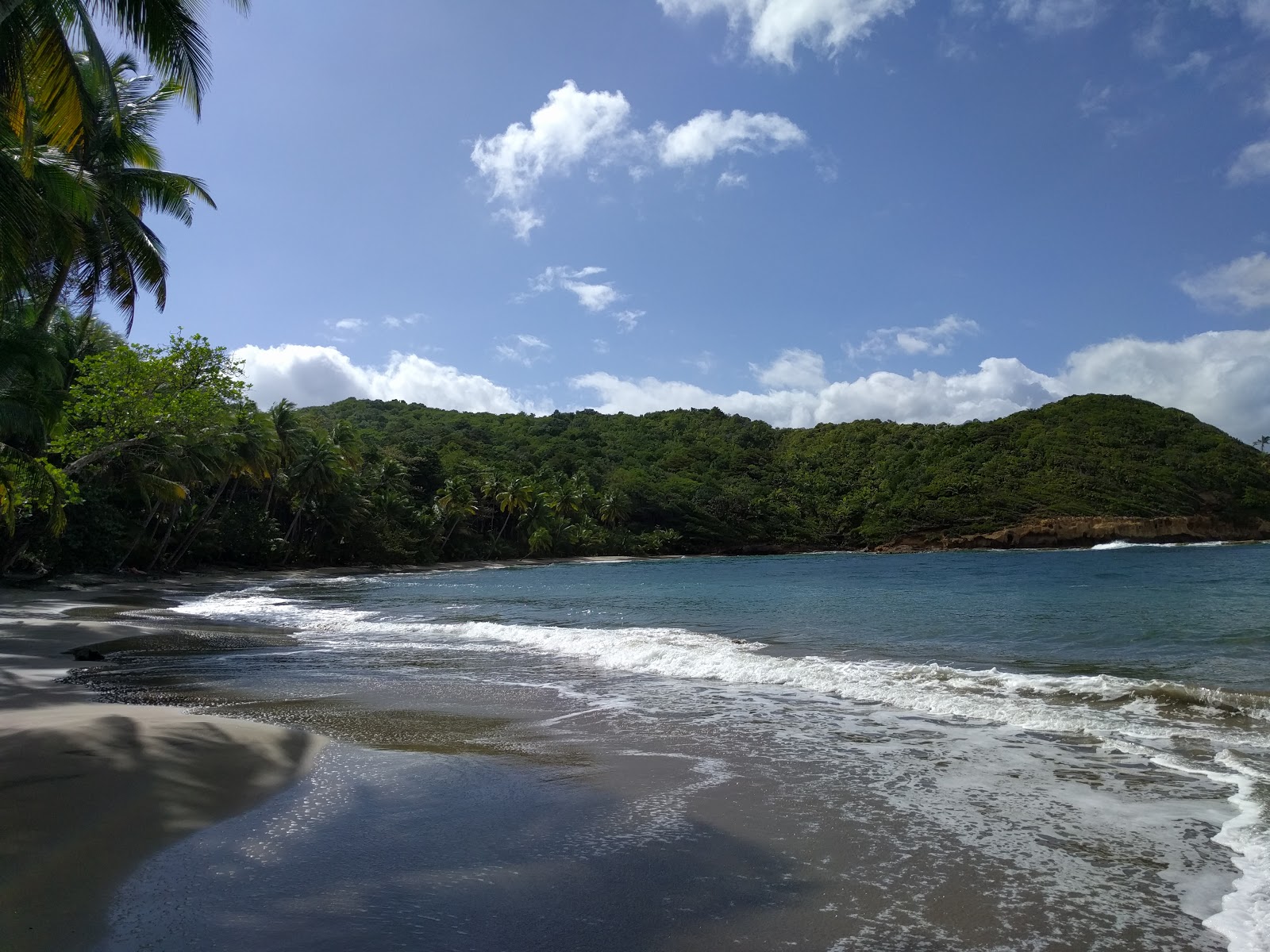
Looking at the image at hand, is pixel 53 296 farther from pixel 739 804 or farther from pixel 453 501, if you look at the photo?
pixel 453 501

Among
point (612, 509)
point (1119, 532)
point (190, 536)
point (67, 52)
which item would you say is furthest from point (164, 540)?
point (1119, 532)

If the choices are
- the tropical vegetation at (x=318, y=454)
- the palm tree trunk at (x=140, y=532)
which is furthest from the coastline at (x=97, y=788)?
the palm tree trunk at (x=140, y=532)

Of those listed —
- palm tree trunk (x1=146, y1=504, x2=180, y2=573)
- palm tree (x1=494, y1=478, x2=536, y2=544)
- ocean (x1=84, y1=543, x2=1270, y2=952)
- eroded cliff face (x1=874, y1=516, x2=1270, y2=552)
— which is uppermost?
palm tree (x1=494, y1=478, x2=536, y2=544)

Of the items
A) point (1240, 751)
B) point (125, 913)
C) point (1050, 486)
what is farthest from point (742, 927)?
A: point (1050, 486)

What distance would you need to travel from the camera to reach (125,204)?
18.9 meters

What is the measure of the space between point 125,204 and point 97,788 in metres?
18.4

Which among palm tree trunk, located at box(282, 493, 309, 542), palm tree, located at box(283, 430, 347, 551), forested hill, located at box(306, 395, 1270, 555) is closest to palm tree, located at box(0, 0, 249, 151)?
palm tree, located at box(283, 430, 347, 551)

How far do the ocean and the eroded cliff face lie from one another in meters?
78.9

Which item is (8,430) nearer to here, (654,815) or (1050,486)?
(654,815)

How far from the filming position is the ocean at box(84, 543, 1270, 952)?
3.67 m

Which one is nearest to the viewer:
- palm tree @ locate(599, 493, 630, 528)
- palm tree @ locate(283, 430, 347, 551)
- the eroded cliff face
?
palm tree @ locate(283, 430, 347, 551)

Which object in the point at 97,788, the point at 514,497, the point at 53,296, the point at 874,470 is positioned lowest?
the point at 97,788

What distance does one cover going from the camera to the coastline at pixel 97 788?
364cm

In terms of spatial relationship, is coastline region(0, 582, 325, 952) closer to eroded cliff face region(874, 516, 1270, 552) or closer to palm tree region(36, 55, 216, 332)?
palm tree region(36, 55, 216, 332)
